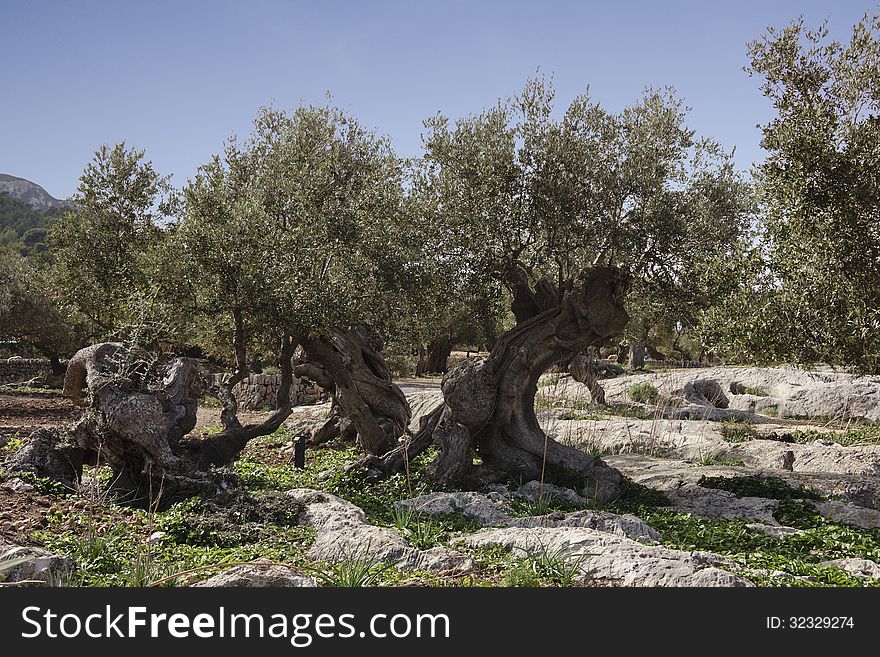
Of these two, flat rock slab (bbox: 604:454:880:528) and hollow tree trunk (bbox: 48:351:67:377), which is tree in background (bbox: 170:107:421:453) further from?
hollow tree trunk (bbox: 48:351:67:377)

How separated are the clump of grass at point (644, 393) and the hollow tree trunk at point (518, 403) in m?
12.9

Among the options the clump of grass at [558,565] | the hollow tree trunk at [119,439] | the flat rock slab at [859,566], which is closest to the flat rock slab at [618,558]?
the clump of grass at [558,565]

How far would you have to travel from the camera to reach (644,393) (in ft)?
86.2

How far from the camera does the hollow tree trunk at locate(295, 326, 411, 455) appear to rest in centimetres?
1568

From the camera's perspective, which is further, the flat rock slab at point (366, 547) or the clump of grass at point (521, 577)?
the flat rock slab at point (366, 547)

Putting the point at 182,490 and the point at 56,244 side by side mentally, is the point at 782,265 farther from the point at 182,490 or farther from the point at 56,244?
the point at 56,244

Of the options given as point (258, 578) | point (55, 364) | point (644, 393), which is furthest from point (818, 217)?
point (55, 364)

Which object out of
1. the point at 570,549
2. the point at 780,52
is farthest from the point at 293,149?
the point at 570,549

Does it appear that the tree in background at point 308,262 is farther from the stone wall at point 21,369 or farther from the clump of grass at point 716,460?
the stone wall at point 21,369

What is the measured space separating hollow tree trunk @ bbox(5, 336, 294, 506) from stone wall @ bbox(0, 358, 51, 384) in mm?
25233

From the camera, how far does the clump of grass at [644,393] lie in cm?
2584

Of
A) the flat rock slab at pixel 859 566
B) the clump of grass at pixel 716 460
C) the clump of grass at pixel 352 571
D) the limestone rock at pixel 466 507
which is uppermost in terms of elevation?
the clump of grass at pixel 352 571

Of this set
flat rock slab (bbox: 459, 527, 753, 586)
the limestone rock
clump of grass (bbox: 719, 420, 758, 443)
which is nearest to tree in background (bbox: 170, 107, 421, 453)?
the limestone rock

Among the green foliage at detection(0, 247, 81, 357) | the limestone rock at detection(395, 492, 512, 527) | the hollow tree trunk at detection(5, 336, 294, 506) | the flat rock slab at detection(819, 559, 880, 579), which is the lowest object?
the limestone rock at detection(395, 492, 512, 527)
